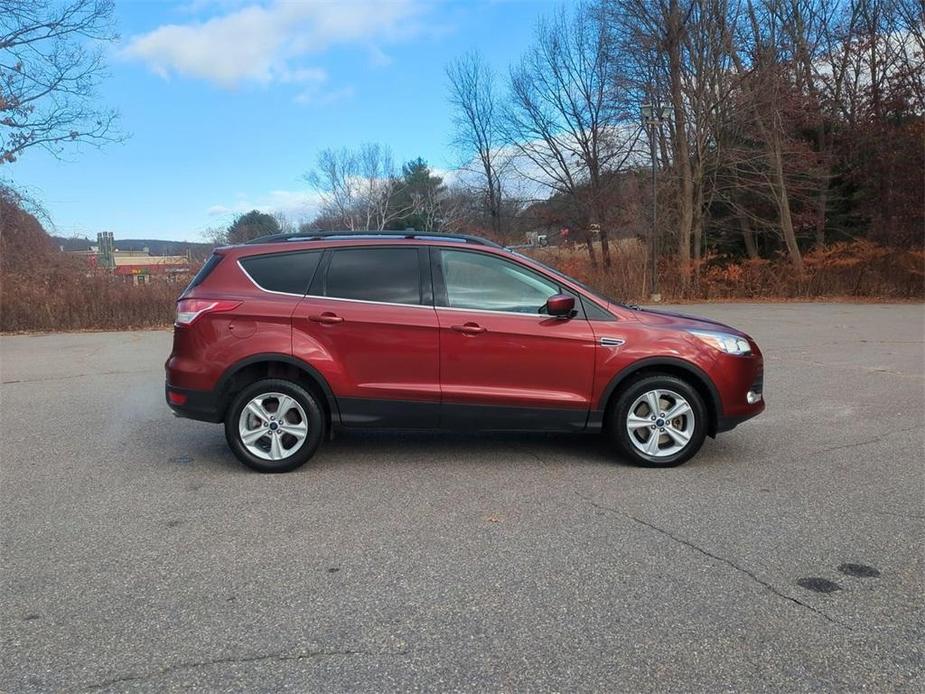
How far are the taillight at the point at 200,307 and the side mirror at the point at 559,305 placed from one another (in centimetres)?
237

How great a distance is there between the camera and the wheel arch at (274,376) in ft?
16.7

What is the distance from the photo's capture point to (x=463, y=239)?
5516mm

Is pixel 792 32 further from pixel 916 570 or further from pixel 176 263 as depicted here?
pixel 916 570

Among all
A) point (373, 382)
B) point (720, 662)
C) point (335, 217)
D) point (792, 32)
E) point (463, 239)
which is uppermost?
point (792, 32)

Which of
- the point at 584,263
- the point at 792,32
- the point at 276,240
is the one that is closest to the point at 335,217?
the point at 584,263

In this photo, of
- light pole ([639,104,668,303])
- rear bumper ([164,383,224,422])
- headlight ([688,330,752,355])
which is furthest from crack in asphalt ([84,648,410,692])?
light pole ([639,104,668,303])

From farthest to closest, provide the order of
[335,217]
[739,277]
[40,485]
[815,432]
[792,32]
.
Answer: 1. [335,217]
2. [792,32]
3. [739,277]
4. [815,432]
5. [40,485]

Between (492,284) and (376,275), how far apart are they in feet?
3.00

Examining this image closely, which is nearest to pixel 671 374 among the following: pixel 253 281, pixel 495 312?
pixel 495 312

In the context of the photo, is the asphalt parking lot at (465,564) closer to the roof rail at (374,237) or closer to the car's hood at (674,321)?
the car's hood at (674,321)

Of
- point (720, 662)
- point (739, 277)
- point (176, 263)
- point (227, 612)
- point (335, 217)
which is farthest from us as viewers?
point (335, 217)

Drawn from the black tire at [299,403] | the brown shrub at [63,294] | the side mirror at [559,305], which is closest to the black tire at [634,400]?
the side mirror at [559,305]

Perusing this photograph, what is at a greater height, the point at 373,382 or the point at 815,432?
the point at 373,382

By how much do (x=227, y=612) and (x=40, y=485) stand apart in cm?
280
